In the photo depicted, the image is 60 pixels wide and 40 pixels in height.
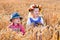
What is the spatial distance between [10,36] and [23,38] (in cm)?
22

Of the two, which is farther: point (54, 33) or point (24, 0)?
point (24, 0)

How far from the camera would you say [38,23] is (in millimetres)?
8094

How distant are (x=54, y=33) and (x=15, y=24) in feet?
6.34

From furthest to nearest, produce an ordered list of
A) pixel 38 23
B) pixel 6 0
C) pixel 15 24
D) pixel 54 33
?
pixel 6 0
pixel 38 23
pixel 15 24
pixel 54 33

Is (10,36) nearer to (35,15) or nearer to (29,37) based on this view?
(29,37)

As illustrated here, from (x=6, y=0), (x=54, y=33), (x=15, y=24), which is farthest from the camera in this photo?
Answer: (x=6, y=0)

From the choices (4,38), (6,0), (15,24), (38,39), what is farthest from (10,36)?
(6,0)

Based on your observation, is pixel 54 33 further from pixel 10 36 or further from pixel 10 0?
pixel 10 0

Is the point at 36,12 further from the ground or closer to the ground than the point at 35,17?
further from the ground

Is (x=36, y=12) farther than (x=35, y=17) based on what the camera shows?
No

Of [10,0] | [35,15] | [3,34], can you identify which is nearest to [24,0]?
[10,0]

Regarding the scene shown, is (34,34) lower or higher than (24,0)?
higher

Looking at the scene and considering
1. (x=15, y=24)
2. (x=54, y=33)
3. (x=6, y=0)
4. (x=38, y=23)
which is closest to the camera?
(x=54, y=33)

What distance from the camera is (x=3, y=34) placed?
19.0ft
